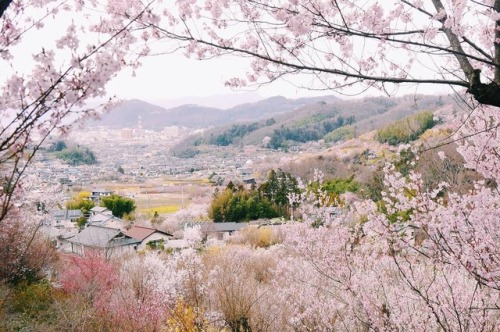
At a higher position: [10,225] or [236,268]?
[10,225]

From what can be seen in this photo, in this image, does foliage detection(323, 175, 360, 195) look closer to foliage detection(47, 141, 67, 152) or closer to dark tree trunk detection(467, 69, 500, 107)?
foliage detection(47, 141, 67, 152)

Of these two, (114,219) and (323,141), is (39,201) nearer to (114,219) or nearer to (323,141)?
(114,219)

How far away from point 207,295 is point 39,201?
1112cm

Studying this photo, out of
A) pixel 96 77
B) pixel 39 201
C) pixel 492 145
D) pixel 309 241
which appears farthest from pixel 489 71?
pixel 39 201

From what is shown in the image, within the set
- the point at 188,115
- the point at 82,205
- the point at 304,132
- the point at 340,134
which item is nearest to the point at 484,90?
the point at 82,205

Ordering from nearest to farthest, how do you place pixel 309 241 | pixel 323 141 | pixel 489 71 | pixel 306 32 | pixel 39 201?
pixel 306 32
pixel 489 71
pixel 309 241
pixel 39 201
pixel 323 141

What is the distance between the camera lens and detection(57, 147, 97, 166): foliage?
294 ft

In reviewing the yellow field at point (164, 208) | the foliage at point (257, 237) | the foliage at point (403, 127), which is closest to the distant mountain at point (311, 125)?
the foliage at point (403, 127)

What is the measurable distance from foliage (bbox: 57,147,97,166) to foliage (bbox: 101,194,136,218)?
55.0 metres

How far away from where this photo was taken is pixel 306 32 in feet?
8.84

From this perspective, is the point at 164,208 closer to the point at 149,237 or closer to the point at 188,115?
the point at 149,237

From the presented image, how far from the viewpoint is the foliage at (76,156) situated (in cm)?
8962

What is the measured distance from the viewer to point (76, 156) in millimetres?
92375

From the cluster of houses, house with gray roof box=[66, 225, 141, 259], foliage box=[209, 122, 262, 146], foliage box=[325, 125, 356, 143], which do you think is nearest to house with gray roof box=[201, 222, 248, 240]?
the cluster of houses
